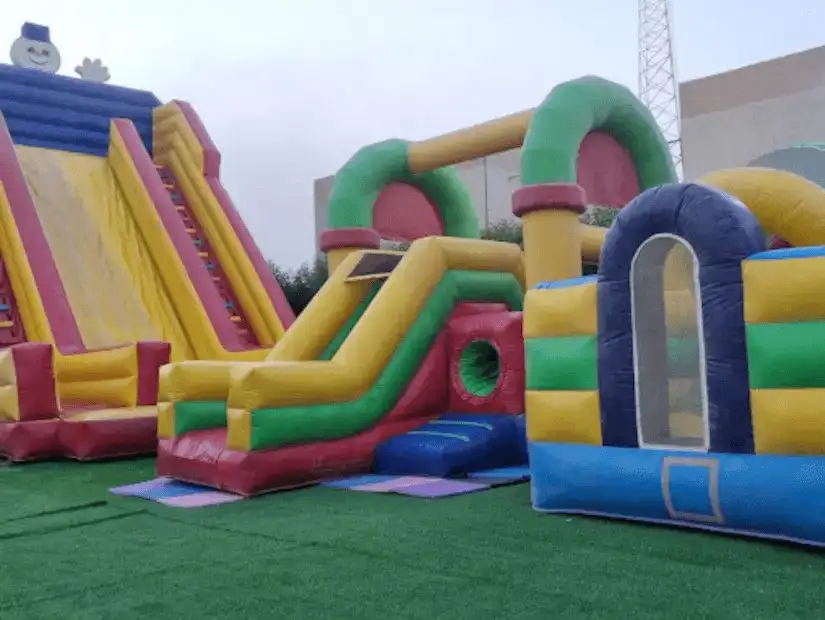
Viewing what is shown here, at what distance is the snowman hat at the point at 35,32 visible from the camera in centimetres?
1128

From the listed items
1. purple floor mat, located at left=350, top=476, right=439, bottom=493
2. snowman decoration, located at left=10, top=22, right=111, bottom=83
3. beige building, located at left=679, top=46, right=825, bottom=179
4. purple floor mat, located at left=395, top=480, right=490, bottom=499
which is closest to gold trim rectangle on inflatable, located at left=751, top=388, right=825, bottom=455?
→ purple floor mat, located at left=395, top=480, right=490, bottom=499

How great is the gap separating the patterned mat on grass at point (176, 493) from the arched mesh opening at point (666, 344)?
226cm

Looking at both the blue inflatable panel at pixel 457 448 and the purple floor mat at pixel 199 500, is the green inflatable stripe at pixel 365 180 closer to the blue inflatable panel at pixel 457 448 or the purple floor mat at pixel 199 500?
the blue inflatable panel at pixel 457 448

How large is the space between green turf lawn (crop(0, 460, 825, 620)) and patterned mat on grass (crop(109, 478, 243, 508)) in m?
0.23

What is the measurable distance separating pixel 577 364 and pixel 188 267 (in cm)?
576

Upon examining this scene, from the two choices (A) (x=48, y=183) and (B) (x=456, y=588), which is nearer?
(B) (x=456, y=588)

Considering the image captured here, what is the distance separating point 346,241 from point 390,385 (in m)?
2.53

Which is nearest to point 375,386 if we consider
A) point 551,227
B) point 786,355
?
point 551,227

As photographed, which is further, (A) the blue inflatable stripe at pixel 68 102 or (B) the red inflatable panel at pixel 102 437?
(A) the blue inflatable stripe at pixel 68 102

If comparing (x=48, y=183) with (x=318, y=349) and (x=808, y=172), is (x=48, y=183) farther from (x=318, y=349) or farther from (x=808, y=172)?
(x=808, y=172)

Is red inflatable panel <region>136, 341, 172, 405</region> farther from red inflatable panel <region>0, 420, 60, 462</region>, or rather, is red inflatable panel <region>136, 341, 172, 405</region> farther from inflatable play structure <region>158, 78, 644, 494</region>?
inflatable play structure <region>158, 78, 644, 494</region>

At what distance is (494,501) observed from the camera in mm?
4293

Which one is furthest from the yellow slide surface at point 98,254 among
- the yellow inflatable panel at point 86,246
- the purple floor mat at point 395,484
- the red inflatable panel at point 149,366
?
the purple floor mat at point 395,484

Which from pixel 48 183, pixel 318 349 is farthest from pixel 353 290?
pixel 48 183
